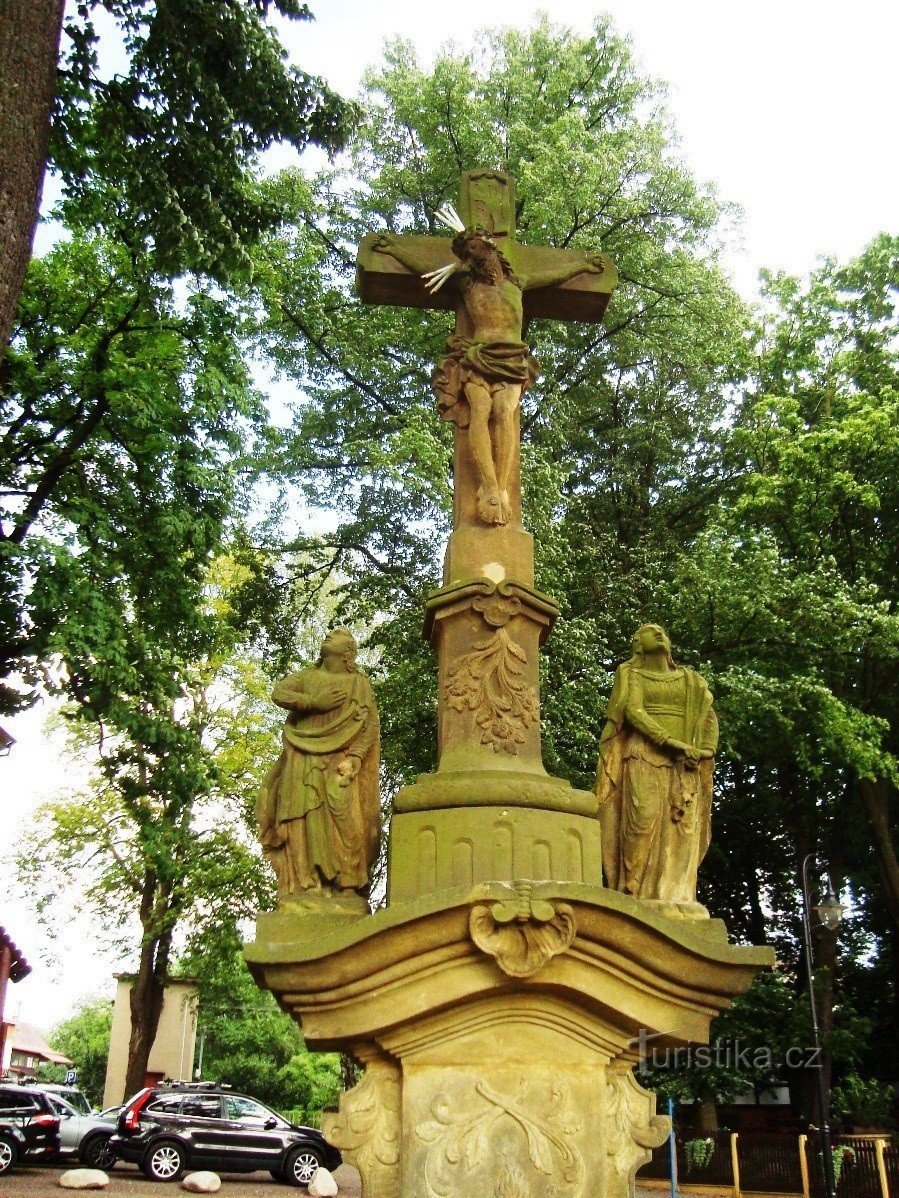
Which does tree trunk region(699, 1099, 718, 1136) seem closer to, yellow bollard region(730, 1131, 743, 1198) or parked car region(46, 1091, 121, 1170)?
yellow bollard region(730, 1131, 743, 1198)

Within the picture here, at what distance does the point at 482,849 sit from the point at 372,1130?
1.24 m

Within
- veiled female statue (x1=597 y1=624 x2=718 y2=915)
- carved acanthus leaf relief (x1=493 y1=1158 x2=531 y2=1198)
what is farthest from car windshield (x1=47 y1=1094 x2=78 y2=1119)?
carved acanthus leaf relief (x1=493 y1=1158 x2=531 y2=1198)

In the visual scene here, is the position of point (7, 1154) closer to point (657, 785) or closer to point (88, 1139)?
point (88, 1139)

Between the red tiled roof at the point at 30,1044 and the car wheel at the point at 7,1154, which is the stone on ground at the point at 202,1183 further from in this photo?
the red tiled roof at the point at 30,1044

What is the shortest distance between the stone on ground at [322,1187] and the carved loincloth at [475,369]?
1347 cm

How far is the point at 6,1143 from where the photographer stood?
18.0 metres

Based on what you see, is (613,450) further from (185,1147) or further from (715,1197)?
(185,1147)

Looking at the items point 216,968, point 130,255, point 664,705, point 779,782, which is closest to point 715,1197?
point 779,782

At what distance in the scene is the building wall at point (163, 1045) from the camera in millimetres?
44906

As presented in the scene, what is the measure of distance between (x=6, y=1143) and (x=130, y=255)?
1417 cm

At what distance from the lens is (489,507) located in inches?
247

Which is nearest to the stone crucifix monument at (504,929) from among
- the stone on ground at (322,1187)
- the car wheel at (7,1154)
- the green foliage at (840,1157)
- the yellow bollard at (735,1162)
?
the green foliage at (840,1157)

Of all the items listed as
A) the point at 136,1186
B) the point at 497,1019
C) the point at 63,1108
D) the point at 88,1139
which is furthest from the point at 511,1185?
the point at 63,1108

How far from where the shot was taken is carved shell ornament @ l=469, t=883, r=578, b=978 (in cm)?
441
